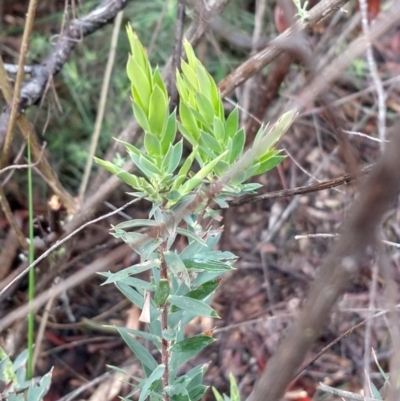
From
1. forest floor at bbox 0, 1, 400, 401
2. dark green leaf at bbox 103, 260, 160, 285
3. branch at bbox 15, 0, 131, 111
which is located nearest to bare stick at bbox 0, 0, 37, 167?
branch at bbox 15, 0, 131, 111

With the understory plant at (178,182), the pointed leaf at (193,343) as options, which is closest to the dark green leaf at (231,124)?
the understory plant at (178,182)

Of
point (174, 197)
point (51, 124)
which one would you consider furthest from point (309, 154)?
point (174, 197)

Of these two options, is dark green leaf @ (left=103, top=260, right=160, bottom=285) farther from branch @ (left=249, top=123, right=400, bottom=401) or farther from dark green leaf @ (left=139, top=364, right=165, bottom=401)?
branch @ (left=249, top=123, right=400, bottom=401)

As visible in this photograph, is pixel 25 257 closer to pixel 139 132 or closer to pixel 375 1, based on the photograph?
pixel 139 132

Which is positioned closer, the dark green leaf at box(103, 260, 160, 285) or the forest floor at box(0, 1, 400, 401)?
the dark green leaf at box(103, 260, 160, 285)

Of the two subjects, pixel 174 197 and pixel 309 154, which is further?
pixel 309 154

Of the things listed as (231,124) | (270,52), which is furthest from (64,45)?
(231,124)
